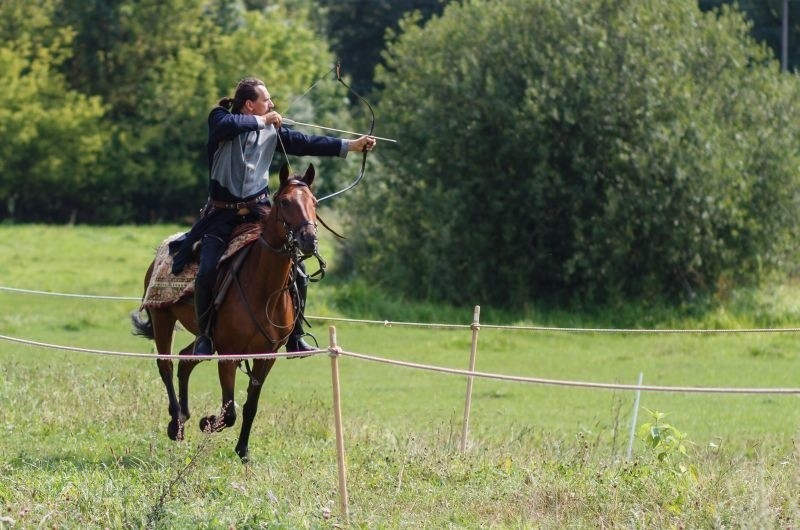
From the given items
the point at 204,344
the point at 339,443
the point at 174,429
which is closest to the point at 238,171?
the point at 204,344

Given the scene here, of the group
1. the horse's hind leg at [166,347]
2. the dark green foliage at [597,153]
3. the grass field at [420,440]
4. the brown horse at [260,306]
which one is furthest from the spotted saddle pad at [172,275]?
the dark green foliage at [597,153]

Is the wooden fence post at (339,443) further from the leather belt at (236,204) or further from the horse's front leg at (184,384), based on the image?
the horse's front leg at (184,384)

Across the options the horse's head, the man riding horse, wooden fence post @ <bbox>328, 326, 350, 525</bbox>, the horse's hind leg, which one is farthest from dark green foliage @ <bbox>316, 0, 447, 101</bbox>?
wooden fence post @ <bbox>328, 326, 350, 525</bbox>

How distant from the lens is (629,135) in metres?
27.6

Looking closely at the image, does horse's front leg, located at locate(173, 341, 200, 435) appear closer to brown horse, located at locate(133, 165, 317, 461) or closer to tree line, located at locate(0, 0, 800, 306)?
brown horse, located at locate(133, 165, 317, 461)

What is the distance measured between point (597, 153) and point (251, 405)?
18043 millimetres

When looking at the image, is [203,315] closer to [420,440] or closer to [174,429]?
[174,429]

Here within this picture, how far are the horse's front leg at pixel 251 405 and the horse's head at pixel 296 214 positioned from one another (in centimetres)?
109

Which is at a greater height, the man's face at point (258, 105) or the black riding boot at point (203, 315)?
the man's face at point (258, 105)

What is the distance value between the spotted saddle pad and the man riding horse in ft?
0.46

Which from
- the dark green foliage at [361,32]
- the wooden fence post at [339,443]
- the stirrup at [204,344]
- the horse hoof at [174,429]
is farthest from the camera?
the dark green foliage at [361,32]

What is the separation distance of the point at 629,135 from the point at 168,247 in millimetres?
17122

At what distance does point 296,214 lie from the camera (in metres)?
10.3

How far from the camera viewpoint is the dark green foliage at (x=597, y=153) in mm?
27453
